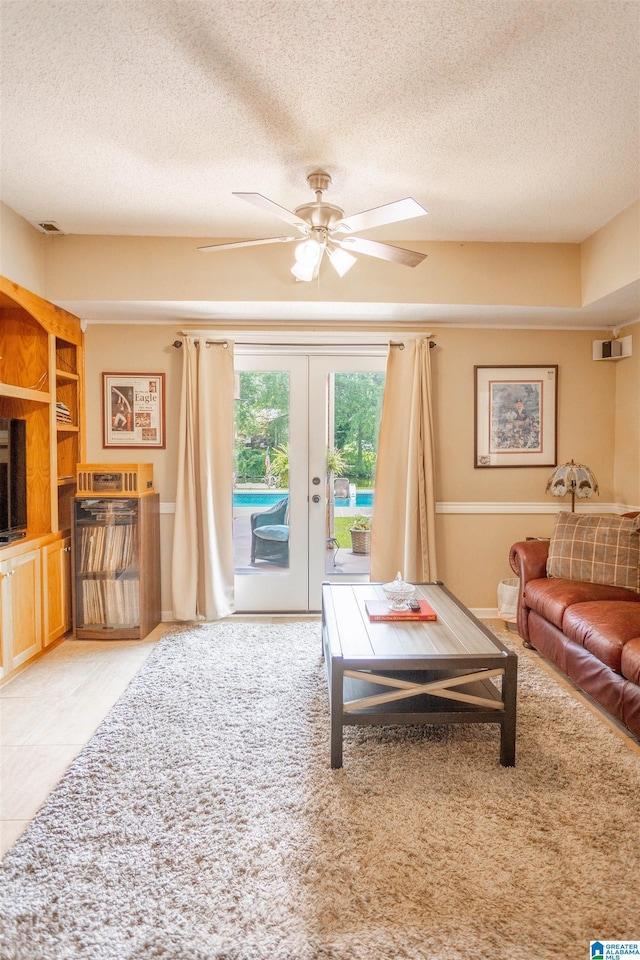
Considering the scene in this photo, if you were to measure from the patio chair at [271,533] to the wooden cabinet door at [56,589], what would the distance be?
140 cm

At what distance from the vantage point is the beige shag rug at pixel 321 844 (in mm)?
1502

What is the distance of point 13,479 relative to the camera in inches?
138

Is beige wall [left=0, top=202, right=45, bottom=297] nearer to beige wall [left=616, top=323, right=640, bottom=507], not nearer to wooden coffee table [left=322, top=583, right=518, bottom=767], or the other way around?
wooden coffee table [left=322, top=583, right=518, bottom=767]

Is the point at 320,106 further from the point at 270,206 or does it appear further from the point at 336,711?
the point at 336,711

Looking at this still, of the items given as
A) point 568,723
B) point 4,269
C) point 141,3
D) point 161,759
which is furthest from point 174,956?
point 4,269

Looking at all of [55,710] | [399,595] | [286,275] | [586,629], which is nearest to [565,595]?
[586,629]

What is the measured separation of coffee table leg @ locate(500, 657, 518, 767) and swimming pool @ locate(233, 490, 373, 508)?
7.62 ft

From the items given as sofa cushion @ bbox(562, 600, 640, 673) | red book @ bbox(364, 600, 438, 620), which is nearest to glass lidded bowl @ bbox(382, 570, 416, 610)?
red book @ bbox(364, 600, 438, 620)

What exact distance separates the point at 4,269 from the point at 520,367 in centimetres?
372

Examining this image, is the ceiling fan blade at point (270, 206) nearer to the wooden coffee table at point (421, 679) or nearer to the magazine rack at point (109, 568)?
the wooden coffee table at point (421, 679)

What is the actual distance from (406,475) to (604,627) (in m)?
1.94

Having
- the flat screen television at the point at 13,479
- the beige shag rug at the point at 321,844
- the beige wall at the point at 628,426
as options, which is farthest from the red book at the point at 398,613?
the beige wall at the point at 628,426

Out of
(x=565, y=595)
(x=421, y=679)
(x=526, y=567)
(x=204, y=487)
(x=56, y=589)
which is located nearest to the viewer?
(x=421, y=679)

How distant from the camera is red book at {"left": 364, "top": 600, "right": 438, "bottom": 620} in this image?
279 centimetres
